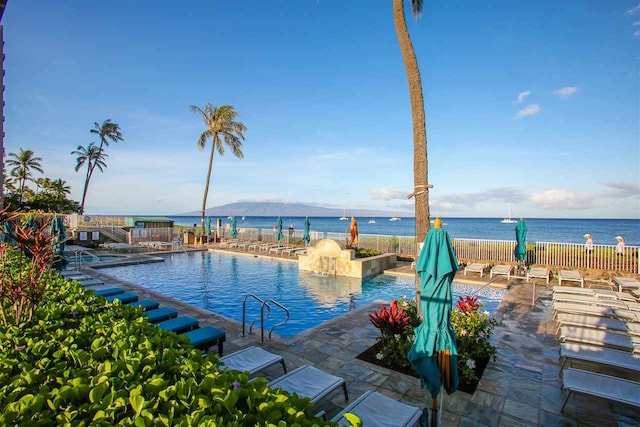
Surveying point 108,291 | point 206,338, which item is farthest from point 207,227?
point 206,338

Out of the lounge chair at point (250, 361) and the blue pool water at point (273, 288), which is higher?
the lounge chair at point (250, 361)

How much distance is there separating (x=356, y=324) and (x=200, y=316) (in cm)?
394

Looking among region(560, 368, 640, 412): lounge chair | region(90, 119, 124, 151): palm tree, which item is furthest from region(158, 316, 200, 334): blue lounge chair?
region(90, 119, 124, 151): palm tree

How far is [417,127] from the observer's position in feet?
20.5

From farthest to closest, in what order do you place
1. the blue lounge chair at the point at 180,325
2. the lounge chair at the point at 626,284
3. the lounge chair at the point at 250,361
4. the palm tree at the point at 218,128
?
the palm tree at the point at 218,128, the lounge chair at the point at 626,284, the blue lounge chair at the point at 180,325, the lounge chair at the point at 250,361

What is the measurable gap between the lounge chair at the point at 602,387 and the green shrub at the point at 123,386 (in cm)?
→ 374

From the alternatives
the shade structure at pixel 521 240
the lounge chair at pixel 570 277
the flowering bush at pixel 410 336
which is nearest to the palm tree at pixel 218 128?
the shade structure at pixel 521 240

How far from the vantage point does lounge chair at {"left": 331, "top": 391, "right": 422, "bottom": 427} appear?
3.01m

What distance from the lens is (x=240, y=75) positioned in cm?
1680

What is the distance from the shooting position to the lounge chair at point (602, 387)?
349 cm

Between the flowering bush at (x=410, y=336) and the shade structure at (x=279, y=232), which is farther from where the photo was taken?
the shade structure at (x=279, y=232)

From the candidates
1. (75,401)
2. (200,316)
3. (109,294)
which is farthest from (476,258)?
(75,401)

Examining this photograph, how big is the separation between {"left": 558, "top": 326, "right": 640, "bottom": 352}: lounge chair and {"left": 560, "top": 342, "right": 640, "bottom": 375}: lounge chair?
0.12 m

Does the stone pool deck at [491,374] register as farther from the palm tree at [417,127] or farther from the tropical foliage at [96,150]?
the tropical foliage at [96,150]
